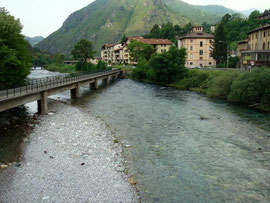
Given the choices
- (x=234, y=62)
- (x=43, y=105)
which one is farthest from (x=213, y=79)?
(x=234, y=62)

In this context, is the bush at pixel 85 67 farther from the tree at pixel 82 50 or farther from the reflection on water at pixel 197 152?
the reflection on water at pixel 197 152

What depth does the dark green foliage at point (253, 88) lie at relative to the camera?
123ft

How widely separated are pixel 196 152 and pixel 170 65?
53.0 metres

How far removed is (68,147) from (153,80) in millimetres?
63917

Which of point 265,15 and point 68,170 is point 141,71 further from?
point 265,15

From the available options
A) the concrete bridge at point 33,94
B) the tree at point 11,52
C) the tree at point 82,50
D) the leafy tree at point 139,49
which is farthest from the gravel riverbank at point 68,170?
the tree at point 82,50

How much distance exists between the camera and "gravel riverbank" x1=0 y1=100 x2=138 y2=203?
1392 cm

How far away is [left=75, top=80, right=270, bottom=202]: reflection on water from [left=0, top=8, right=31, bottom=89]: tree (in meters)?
12.8

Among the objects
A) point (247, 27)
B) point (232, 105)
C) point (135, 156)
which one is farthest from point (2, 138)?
point (247, 27)

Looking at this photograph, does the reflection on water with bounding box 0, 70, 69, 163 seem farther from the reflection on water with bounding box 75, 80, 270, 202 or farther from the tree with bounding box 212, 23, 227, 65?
the tree with bounding box 212, 23, 227, 65

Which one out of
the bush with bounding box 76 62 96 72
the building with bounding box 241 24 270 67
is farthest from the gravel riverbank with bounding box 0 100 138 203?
the bush with bounding box 76 62 96 72

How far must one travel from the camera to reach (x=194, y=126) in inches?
1128

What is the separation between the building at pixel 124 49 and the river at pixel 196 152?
315 feet

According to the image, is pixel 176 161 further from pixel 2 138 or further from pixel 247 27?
pixel 247 27
